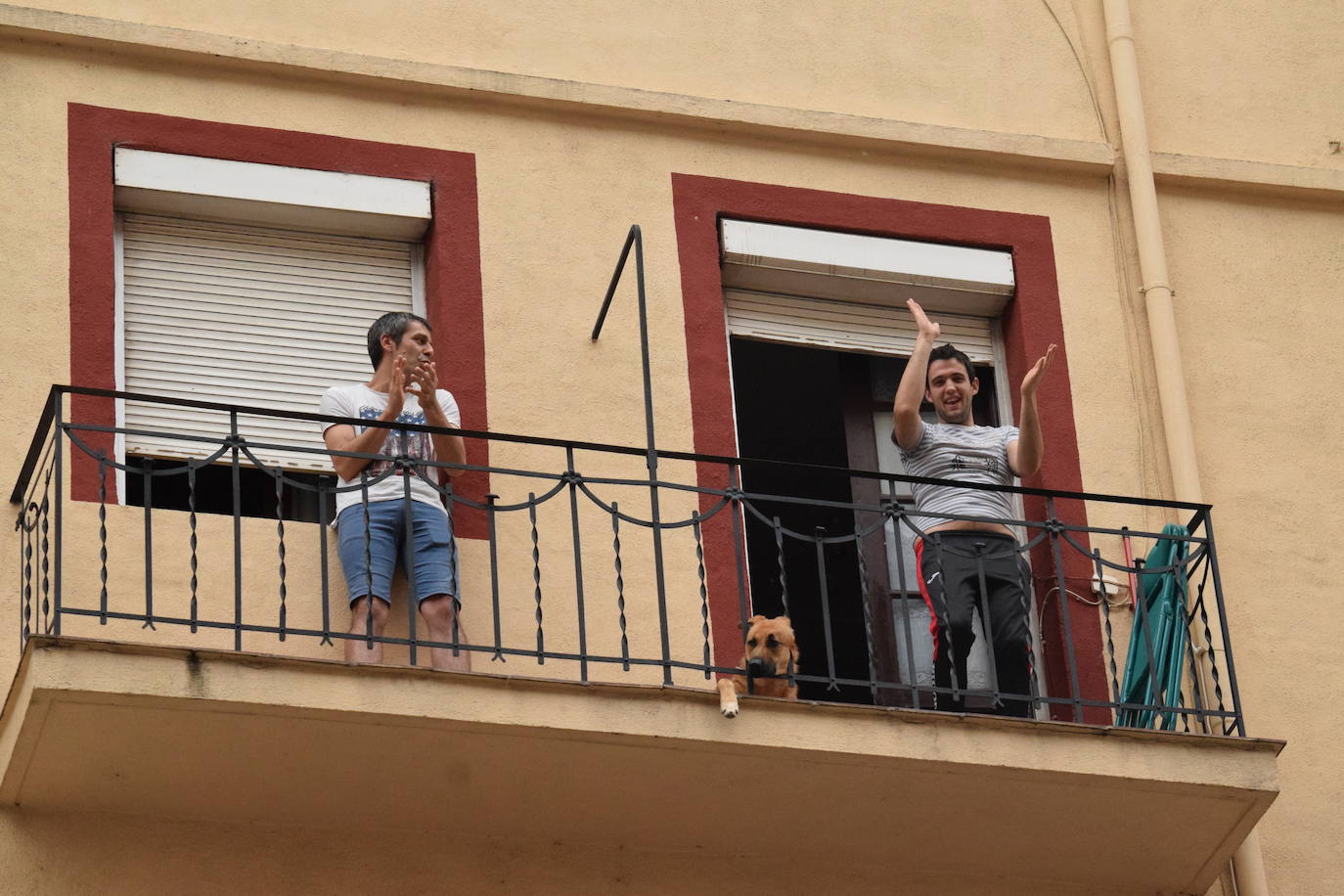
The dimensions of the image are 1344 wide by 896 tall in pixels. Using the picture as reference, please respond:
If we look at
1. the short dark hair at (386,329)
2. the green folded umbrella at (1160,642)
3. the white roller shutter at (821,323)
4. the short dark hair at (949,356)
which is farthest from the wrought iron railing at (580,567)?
the white roller shutter at (821,323)

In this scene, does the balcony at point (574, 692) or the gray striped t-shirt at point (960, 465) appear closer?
the balcony at point (574, 692)

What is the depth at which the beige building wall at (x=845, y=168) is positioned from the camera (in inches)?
400

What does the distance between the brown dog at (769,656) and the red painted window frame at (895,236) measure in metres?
0.61

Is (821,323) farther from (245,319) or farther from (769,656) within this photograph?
(245,319)

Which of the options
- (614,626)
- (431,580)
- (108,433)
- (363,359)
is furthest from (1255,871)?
(108,433)

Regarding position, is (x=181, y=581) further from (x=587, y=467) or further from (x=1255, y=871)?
(x=1255, y=871)

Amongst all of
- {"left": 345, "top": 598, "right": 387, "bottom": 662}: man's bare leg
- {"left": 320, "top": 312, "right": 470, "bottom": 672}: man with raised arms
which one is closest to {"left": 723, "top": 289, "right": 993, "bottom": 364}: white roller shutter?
{"left": 320, "top": 312, "right": 470, "bottom": 672}: man with raised arms

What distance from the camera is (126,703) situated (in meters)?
8.33

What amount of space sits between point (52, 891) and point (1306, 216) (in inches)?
252

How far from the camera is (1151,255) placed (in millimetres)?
11172

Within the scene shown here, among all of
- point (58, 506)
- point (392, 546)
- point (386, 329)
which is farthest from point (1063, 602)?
point (58, 506)

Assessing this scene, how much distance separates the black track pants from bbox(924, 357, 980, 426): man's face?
23.1 inches

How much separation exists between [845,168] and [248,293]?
106 inches

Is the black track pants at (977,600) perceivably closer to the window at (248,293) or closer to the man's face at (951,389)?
the man's face at (951,389)
